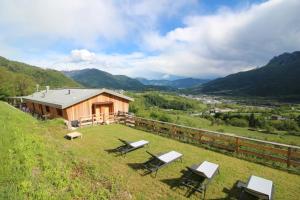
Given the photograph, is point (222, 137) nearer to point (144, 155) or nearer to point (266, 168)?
point (266, 168)

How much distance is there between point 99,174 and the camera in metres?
6.95

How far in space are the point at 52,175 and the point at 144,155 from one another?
5556 mm

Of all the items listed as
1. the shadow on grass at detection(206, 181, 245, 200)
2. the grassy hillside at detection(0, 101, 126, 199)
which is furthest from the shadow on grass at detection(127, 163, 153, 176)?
the shadow on grass at detection(206, 181, 245, 200)

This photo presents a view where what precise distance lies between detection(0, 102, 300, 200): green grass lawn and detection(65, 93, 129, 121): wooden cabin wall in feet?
24.4

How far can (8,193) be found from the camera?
→ 4570mm

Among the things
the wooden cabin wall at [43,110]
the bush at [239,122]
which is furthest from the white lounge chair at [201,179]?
the bush at [239,122]

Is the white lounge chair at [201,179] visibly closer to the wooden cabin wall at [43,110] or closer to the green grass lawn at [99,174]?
the green grass lawn at [99,174]

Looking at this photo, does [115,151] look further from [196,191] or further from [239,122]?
[239,122]

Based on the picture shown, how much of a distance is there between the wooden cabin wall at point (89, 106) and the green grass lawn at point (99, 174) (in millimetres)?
7440

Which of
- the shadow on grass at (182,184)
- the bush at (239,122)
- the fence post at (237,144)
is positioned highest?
the fence post at (237,144)

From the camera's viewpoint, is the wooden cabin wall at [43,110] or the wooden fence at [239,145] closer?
the wooden fence at [239,145]

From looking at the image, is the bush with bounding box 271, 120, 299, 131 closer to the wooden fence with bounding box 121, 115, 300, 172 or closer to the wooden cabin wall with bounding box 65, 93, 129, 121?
the wooden cabin wall with bounding box 65, 93, 129, 121

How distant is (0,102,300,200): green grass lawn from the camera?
5.36 metres

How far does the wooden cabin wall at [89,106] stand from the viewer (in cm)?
1929
